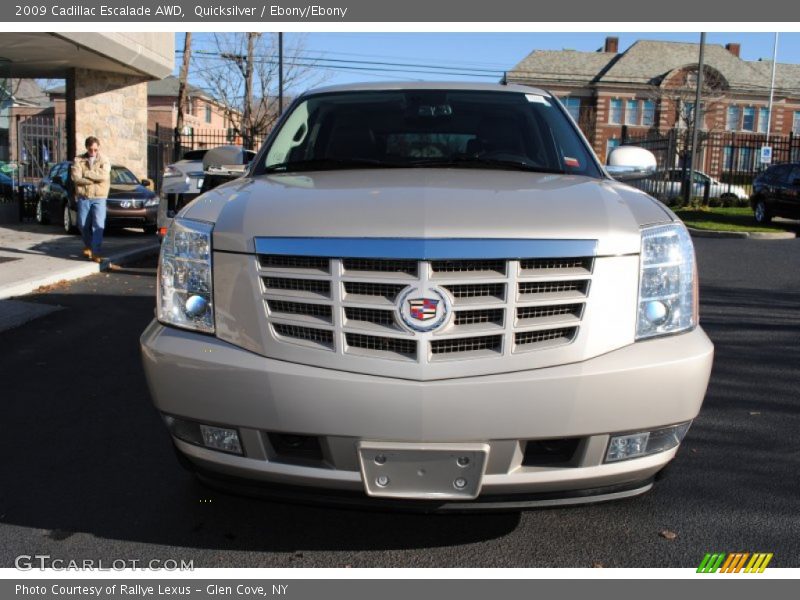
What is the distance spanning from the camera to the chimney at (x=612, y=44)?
241ft

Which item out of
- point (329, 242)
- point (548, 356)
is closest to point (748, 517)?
point (548, 356)

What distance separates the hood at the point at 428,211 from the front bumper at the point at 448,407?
42 cm

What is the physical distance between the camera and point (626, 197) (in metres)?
3.33

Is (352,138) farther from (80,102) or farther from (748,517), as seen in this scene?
(80,102)

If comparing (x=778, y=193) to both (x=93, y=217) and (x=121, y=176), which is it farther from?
(x=93, y=217)

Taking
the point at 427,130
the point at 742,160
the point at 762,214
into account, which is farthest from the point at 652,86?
the point at 427,130

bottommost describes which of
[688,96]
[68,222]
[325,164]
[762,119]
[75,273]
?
[75,273]

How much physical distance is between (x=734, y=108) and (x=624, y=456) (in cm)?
6860

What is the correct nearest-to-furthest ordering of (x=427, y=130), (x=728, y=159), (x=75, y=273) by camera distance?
(x=427, y=130) → (x=75, y=273) → (x=728, y=159)

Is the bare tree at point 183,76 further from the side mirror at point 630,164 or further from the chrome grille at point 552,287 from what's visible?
the chrome grille at point 552,287

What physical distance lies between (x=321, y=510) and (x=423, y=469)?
1.05 meters

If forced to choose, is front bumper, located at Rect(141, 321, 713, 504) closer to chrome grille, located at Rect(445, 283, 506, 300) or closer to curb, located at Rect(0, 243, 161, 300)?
chrome grille, located at Rect(445, 283, 506, 300)

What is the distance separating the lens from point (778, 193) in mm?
19875

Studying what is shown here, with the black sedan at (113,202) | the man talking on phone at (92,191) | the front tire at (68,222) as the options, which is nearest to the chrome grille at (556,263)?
the man talking on phone at (92,191)
